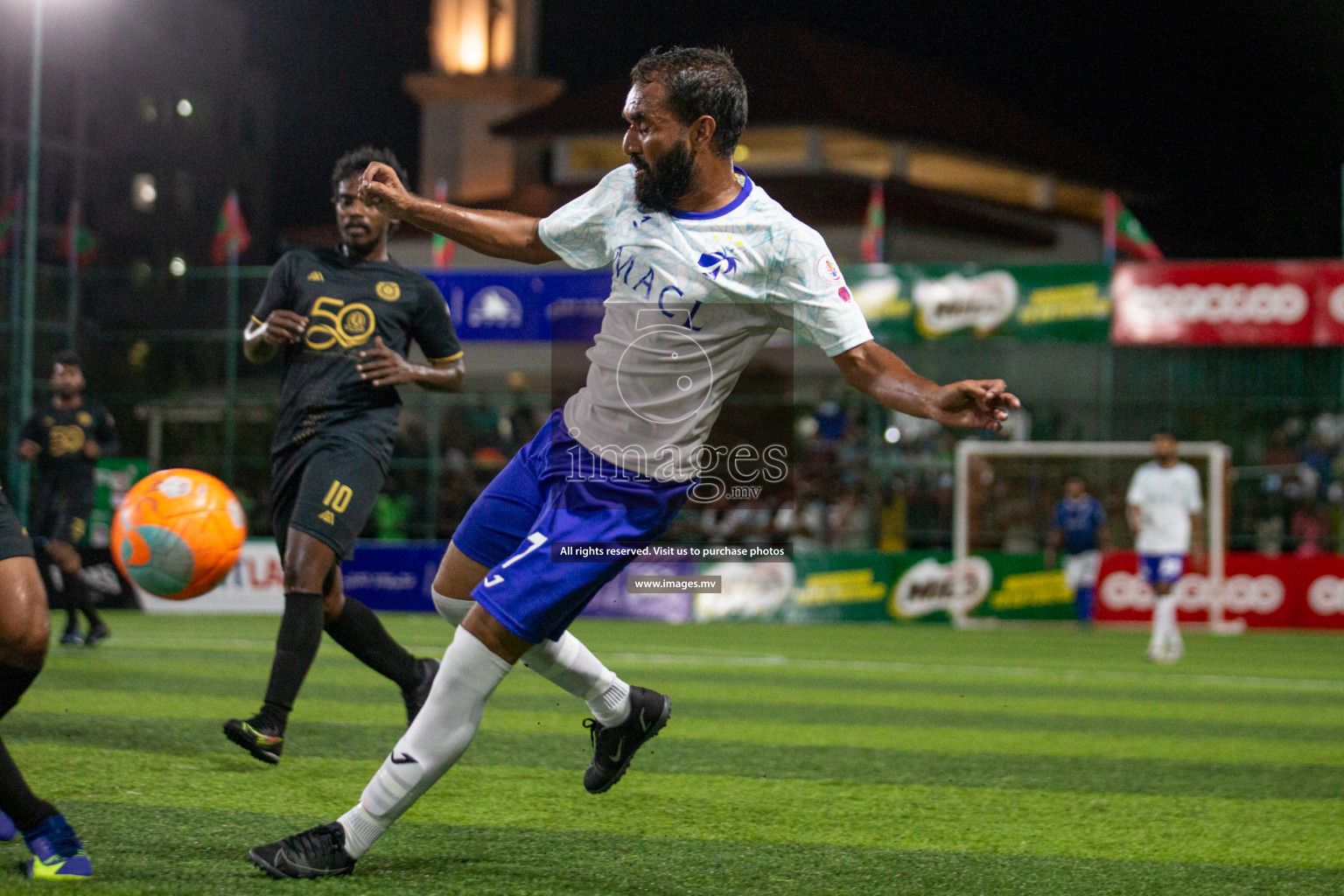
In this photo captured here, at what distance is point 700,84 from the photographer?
12.8 ft

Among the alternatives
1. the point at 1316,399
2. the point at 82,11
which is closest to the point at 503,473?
the point at 1316,399

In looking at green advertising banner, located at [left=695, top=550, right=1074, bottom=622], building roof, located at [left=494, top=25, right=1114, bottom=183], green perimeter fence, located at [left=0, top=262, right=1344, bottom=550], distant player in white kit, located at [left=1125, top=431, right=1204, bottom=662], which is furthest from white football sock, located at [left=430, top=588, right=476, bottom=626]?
building roof, located at [left=494, top=25, right=1114, bottom=183]

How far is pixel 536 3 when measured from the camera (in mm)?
46844

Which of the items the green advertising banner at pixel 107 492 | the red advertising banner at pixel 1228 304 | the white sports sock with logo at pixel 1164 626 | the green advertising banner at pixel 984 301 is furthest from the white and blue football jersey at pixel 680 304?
the red advertising banner at pixel 1228 304

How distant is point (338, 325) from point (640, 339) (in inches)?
93.7

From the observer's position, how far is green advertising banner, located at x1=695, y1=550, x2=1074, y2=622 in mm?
19312

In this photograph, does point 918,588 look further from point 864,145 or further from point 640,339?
point 864,145

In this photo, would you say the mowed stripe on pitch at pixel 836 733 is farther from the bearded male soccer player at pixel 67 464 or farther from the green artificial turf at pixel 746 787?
the bearded male soccer player at pixel 67 464

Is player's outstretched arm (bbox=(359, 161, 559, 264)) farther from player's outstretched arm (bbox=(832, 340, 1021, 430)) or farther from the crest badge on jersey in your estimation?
player's outstretched arm (bbox=(832, 340, 1021, 430))

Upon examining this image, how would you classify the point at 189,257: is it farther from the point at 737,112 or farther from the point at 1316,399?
the point at 737,112

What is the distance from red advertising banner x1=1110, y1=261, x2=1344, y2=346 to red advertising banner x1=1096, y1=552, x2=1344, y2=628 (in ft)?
10.1

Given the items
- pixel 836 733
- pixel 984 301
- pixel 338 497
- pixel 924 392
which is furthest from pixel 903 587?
pixel 924 392

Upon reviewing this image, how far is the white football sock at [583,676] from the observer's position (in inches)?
179

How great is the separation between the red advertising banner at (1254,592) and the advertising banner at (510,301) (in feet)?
26.6
